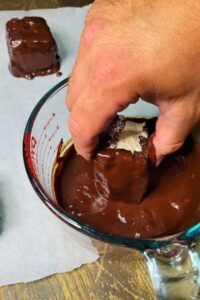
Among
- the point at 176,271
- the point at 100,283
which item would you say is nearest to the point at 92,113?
the point at 176,271

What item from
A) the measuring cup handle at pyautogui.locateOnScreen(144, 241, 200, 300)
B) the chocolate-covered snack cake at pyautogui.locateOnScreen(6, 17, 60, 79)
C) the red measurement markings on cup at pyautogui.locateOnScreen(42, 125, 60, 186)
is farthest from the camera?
the chocolate-covered snack cake at pyautogui.locateOnScreen(6, 17, 60, 79)

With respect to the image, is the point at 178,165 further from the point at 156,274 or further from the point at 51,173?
the point at 156,274

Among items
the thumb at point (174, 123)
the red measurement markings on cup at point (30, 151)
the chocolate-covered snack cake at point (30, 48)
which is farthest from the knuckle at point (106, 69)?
the chocolate-covered snack cake at point (30, 48)

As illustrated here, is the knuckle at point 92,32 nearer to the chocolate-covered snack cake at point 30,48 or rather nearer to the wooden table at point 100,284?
the wooden table at point 100,284

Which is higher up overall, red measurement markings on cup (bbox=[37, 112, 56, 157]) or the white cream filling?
Answer: the white cream filling

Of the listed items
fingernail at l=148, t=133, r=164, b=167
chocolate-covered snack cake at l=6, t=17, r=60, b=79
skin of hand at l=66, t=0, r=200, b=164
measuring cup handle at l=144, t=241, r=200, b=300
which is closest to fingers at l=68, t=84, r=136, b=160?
skin of hand at l=66, t=0, r=200, b=164

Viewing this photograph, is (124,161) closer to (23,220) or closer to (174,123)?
(174,123)

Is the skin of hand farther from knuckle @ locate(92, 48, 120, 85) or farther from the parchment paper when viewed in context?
the parchment paper
